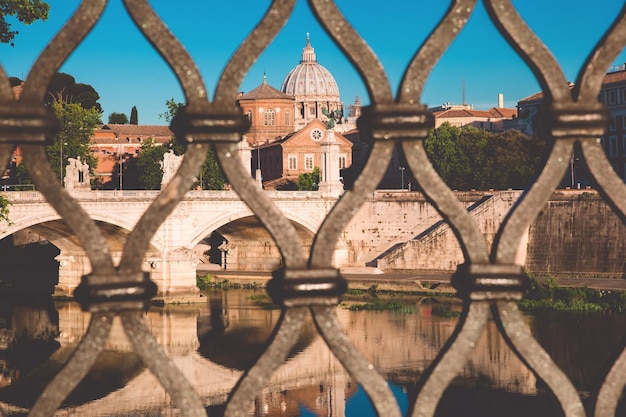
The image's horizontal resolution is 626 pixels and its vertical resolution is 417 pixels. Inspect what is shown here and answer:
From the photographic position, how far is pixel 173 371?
1.51 metres

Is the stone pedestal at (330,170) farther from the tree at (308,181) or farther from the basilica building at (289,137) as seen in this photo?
the tree at (308,181)

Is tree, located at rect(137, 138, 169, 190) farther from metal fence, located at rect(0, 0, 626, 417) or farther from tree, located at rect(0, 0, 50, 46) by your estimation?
metal fence, located at rect(0, 0, 626, 417)

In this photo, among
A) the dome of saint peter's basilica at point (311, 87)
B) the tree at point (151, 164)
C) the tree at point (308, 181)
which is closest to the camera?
the tree at point (151, 164)

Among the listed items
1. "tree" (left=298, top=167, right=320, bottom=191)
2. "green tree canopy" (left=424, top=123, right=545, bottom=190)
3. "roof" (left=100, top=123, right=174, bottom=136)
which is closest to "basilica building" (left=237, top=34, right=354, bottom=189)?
"tree" (left=298, top=167, right=320, bottom=191)

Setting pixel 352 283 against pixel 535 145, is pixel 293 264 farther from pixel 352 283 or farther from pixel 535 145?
pixel 535 145

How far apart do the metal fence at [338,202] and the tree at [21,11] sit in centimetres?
1127

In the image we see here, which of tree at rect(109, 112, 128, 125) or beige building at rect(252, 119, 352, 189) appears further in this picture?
tree at rect(109, 112, 128, 125)

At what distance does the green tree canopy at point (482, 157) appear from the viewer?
4094cm

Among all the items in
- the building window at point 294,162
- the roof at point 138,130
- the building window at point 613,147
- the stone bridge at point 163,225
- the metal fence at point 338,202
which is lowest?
the metal fence at point 338,202

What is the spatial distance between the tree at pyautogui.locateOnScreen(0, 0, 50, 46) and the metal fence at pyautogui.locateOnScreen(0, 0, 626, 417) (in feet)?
37.0

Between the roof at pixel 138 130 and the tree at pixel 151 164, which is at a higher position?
the roof at pixel 138 130

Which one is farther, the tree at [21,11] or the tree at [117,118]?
the tree at [117,118]

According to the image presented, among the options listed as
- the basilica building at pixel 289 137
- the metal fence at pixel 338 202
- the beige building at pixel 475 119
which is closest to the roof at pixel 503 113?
the beige building at pixel 475 119

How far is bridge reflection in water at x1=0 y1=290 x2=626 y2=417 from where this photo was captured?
17.4 m
